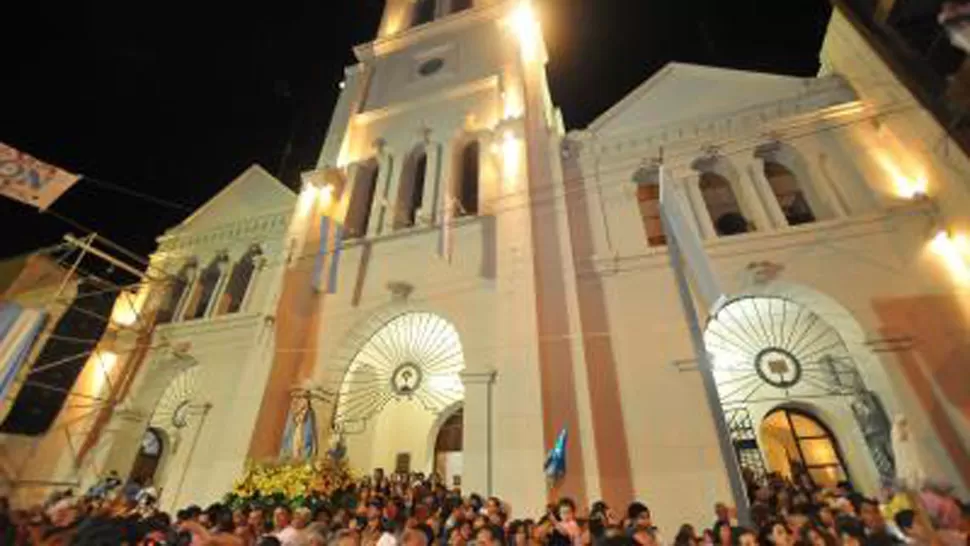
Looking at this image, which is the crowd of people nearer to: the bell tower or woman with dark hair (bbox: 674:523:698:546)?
woman with dark hair (bbox: 674:523:698:546)

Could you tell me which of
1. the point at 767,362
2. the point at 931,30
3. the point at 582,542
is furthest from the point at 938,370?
the point at 582,542

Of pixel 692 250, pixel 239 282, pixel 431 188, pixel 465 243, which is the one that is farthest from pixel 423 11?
pixel 692 250

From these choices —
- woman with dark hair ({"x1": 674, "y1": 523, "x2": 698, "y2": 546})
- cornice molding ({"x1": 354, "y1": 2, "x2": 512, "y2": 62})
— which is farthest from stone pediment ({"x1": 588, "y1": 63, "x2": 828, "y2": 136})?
woman with dark hair ({"x1": 674, "y1": 523, "x2": 698, "y2": 546})

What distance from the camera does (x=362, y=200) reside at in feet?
41.2

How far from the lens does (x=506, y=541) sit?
5172 millimetres

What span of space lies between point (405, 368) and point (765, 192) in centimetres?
852

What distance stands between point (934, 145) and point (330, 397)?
11.7 m

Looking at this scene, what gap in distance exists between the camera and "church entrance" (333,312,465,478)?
404 inches

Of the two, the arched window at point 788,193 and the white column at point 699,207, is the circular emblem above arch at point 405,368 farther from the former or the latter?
the arched window at point 788,193

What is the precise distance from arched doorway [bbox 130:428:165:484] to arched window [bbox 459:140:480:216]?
32.6 ft

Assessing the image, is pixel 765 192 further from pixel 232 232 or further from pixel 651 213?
pixel 232 232

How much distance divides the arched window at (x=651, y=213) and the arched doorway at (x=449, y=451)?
569 centimetres

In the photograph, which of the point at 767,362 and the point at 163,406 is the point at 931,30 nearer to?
the point at 767,362

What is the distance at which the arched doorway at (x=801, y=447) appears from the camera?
28.4 feet
